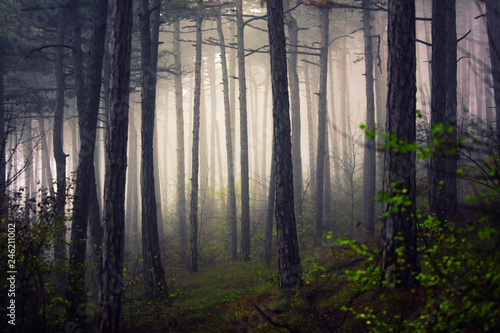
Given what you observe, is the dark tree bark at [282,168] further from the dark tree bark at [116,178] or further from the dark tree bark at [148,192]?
the dark tree bark at [148,192]

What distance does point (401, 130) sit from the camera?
545 centimetres

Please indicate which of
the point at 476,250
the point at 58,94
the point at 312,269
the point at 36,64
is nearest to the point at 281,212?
the point at 312,269

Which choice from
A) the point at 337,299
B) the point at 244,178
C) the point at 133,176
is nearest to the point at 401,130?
the point at 337,299

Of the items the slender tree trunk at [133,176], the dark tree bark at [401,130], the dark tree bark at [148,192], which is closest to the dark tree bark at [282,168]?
the dark tree bark at [401,130]

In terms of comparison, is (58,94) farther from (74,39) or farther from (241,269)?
(241,269)

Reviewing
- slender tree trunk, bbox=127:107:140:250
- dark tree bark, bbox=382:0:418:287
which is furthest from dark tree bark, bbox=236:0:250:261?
slender tree trunk, bbox=127:107:140:250

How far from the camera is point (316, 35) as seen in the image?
27.0m

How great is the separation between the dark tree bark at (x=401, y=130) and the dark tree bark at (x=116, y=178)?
5.01 meters

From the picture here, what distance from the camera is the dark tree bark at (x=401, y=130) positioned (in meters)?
5.25

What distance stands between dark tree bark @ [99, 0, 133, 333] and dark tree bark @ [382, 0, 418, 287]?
16.4 feet

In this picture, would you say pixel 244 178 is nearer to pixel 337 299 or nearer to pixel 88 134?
pixel 88 134

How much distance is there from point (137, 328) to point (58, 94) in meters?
10.3

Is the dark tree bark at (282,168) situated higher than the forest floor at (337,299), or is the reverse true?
the dark tree bark at (282,168)

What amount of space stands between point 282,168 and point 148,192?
4.43 meters
